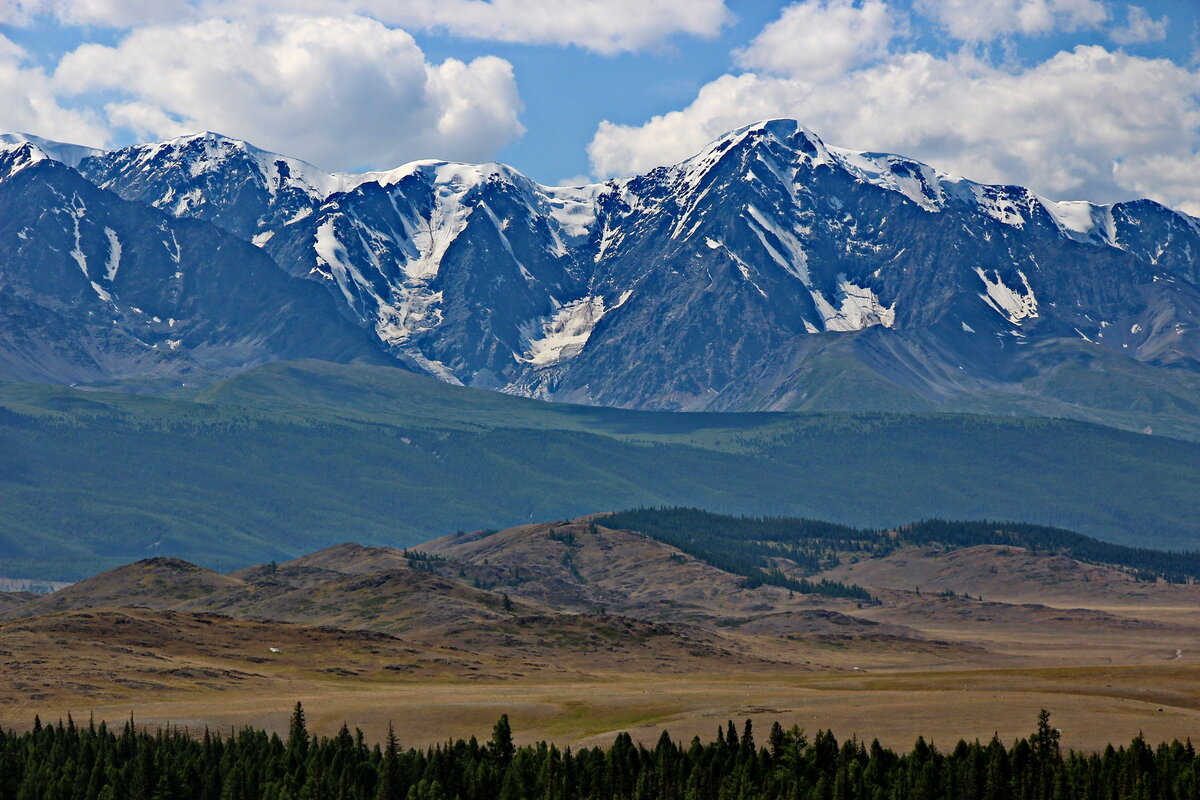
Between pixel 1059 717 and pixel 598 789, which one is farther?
pixel 1059 717

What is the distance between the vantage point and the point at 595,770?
536ft

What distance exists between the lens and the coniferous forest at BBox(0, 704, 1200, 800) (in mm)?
152625

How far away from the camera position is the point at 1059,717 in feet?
632

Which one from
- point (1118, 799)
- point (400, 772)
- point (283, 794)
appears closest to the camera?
point (1118, 799)

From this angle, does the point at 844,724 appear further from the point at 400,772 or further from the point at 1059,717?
the point at 400,772

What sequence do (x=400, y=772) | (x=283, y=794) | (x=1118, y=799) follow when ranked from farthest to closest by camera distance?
(x=400, y=772), (x=283, y=794), (x=1118, y=799)

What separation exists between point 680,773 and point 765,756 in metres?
8.95

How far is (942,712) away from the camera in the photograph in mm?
198875

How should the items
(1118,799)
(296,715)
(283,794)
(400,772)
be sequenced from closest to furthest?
(1118,799) → (283,794) → (400,772) → (296,715)

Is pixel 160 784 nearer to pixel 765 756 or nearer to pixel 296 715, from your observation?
pixel 296 715

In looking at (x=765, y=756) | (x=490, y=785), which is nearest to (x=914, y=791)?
(x=765, y=756)

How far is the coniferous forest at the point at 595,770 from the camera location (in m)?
153

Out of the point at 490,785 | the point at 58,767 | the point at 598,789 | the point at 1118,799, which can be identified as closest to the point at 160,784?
the point at 58,767

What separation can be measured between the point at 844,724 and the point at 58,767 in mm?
79921
